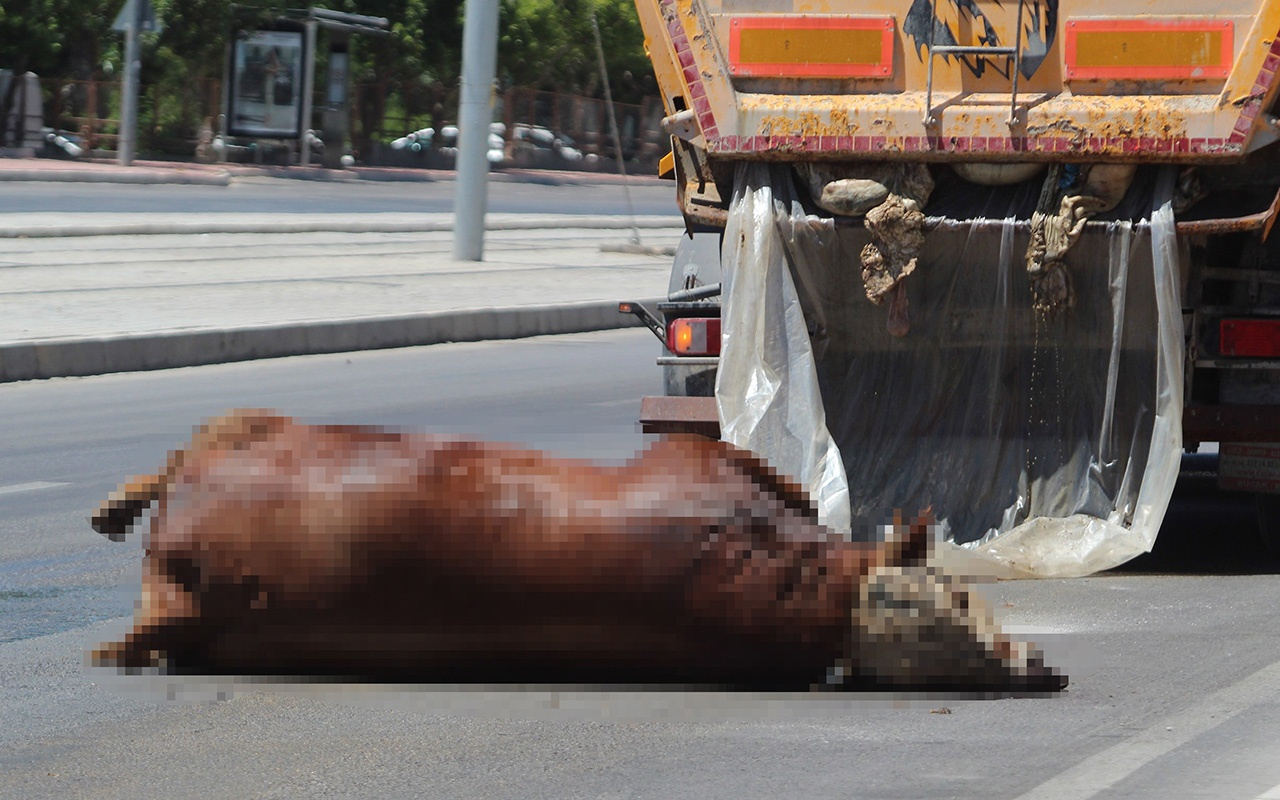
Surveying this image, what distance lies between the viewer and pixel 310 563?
4969 millimetres

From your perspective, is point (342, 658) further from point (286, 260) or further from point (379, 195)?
point (379, 195)

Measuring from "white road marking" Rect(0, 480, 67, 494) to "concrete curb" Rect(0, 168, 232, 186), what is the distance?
22.4m

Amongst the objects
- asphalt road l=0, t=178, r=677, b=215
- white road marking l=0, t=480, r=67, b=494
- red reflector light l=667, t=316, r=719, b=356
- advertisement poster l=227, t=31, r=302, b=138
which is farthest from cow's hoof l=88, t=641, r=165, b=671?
advertisement poster l=227, t=31, r=302, b=138

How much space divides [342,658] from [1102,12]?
3726mm

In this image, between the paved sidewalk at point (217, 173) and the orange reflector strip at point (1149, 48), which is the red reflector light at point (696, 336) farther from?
the paved sidewalk at point (217, 173)

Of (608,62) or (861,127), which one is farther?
(608,62)

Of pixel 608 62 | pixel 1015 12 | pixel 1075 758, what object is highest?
pixel 608 62

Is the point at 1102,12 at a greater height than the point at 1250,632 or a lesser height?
greater

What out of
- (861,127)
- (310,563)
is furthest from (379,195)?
(310,563)

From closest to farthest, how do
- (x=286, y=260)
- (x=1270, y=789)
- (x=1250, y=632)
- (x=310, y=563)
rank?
(x=1270, y=789)
(x=310, y=563)
(x=1250, y=632)
(x=286, y=260)

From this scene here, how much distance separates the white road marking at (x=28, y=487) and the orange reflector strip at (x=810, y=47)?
3.63 m

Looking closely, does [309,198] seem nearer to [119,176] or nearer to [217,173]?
[119,176]

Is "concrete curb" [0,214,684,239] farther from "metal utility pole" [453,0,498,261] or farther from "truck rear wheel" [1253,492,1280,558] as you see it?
"truck rear wheel" [1253,492,1280,558]

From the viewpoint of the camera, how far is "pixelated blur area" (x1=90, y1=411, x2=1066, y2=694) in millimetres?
4961
